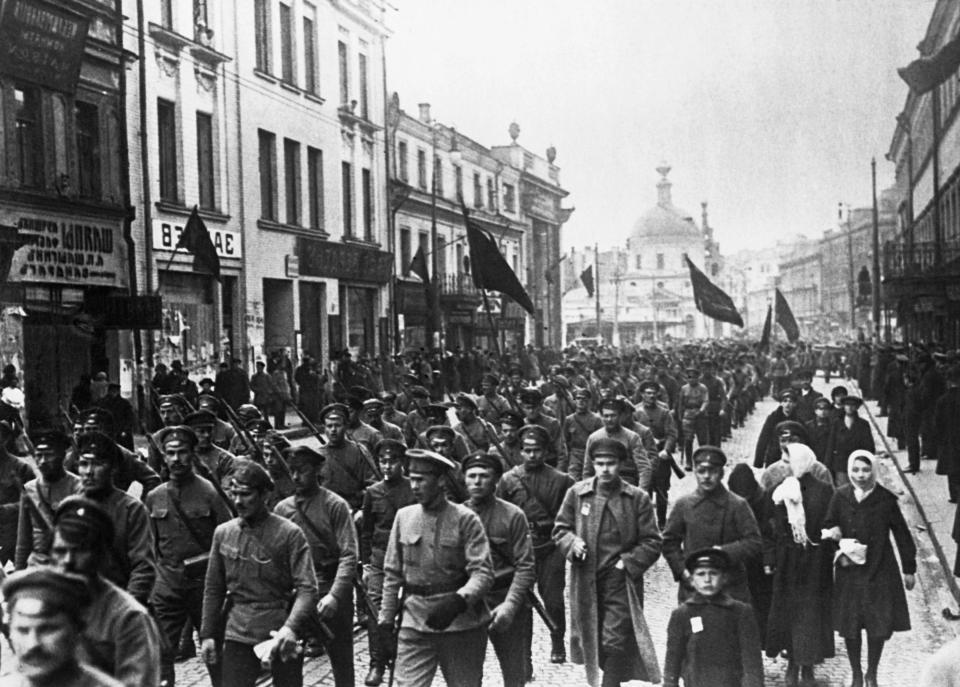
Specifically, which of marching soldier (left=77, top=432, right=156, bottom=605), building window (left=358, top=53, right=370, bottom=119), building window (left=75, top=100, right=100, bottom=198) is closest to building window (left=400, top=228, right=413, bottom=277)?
building window (left=358, top=53, right=370, bottom=119)

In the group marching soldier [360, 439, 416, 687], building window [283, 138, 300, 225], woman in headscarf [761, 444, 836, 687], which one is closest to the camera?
woman in headscarf [761, 444, 836, 687]

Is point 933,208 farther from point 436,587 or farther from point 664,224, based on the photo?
point 664,224

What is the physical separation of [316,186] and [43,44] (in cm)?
1336

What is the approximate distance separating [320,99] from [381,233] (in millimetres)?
5845

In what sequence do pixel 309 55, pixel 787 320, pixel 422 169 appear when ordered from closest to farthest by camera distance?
pixel 309 55, pixel 787 320, pixel 422 169

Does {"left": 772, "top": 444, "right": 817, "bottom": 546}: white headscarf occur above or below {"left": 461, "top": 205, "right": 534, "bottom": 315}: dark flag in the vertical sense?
below

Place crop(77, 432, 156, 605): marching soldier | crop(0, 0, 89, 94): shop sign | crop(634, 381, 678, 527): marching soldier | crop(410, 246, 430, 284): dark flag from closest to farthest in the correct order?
1. crop(77, 432, 156, 605): marching soldier
2. crop(634, 381, 678, 527): marching soldier
3. crop(0, 0, 89, 94): shop sign
4. crop(410, 246, 430, 284): dark flag

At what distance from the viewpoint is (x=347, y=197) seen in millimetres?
34438

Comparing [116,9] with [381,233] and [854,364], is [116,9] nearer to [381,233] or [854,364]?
[381,233]

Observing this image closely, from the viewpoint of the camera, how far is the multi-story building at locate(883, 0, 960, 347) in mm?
28156

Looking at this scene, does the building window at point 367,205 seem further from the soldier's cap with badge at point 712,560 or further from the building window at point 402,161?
the soldier's cap with badge at point 712,560

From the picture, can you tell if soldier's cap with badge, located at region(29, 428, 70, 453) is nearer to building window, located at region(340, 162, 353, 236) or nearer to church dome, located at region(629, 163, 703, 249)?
building window, located at region(340, 162, 353, 236)

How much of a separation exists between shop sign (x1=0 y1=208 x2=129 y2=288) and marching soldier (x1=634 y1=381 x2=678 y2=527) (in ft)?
34.6

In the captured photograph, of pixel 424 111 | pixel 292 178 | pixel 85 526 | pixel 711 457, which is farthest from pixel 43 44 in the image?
pixel 424 111
